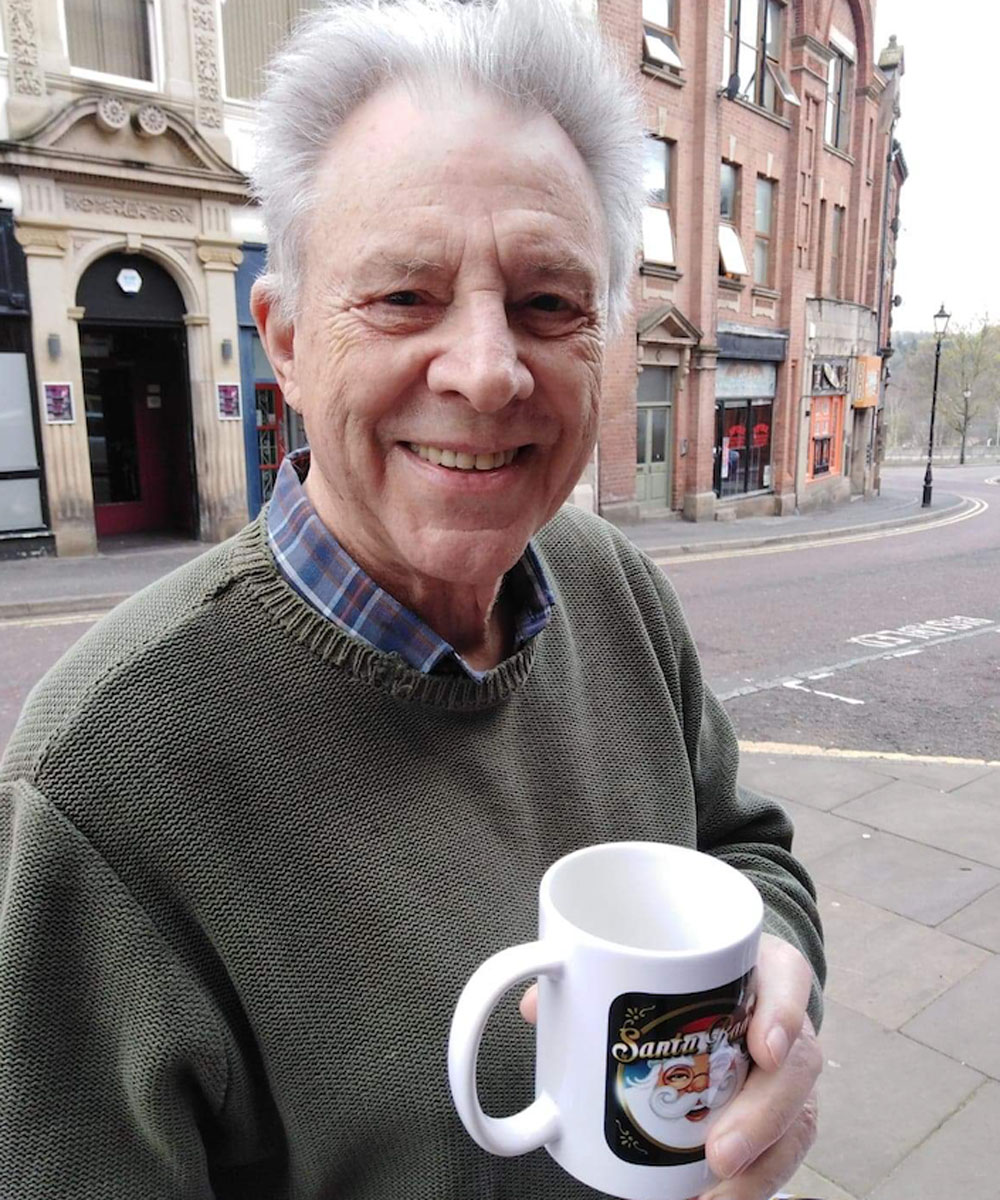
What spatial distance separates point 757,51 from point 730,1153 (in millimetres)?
22403

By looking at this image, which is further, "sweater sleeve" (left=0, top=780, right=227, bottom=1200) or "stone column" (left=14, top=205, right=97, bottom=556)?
"stone column" (left=14, top=205, right=97, bottom=556)

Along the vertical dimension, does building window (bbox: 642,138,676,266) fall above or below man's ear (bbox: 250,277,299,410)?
above

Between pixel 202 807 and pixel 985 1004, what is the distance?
3124 mm

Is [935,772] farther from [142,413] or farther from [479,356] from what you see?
[142,413]

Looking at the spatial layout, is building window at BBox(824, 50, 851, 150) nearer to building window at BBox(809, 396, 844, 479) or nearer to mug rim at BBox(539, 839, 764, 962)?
building window at BBox(809, 396, 844, 479)

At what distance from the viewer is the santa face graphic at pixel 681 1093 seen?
912 mm

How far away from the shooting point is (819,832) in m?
4.54

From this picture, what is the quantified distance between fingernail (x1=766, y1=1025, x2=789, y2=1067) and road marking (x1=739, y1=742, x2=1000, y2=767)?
15.4 feet

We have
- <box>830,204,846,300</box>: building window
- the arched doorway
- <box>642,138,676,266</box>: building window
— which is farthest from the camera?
<box>830,204,846,300</box>: building window

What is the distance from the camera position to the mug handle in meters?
0.88

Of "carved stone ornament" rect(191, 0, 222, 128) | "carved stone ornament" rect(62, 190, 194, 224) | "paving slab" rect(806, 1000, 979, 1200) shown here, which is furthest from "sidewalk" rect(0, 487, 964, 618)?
"paving slab" rect(806, 1000, 979, 1200)

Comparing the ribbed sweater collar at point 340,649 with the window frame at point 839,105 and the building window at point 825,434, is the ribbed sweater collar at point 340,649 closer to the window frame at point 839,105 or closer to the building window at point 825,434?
the building window at point 825,434

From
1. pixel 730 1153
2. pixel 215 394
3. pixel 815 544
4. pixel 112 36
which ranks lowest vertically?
pixel 815 544

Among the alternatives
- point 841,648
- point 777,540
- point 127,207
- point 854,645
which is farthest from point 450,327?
point 777,540
